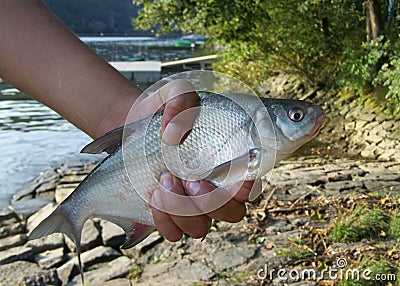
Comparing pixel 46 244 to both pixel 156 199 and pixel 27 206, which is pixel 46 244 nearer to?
pixel 27 206

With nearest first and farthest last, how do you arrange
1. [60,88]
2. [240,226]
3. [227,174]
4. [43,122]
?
1. [227,174]
2. [60,88]
3. [240,226]
4. [43,122]

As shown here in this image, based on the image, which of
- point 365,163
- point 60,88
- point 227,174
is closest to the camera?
point 227,174

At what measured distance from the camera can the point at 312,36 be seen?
13.4 meters

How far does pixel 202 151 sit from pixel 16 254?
5.32 m

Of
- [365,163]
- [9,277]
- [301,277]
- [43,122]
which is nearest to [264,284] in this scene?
[301,277]

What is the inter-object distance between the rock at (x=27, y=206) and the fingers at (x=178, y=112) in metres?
7.59

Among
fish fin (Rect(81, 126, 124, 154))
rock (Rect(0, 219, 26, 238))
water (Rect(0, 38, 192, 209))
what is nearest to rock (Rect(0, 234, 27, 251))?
rock (Rect(0, 219, 26, 238))

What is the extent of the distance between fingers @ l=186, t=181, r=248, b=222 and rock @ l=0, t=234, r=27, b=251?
5.48 meters

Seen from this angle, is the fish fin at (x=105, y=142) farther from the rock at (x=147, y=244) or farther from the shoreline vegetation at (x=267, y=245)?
the rock at (x=147, y=244)

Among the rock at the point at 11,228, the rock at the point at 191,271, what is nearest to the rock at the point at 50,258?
the rock at the point at 11,228

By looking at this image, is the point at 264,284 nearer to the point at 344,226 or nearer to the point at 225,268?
the point at 225,268

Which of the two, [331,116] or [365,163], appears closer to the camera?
[365,163]

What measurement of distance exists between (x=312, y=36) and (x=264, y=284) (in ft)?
32.6

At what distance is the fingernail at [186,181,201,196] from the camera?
188 centimetres
